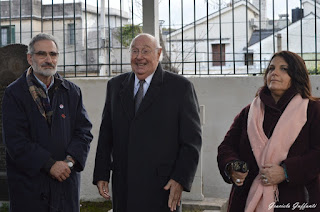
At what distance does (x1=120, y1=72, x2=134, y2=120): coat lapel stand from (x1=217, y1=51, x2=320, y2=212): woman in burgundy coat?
711 millimetres

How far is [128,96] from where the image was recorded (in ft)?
12.5

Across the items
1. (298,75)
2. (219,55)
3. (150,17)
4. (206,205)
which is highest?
(150,17)

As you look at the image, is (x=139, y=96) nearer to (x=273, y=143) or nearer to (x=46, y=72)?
(x=46, y=72)

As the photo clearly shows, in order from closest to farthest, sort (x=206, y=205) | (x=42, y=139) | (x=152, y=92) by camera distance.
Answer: (x=152, y=92) → (x=42, y=139) → (x=206, y=205)

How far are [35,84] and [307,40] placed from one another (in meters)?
17.2

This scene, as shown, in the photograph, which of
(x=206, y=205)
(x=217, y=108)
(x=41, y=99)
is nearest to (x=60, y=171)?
(x=41, y=99)

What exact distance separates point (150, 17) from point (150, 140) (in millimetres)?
3068

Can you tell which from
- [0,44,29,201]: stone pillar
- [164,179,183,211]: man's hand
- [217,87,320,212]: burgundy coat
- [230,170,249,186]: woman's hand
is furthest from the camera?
[0,44,29,201]: stone pillar

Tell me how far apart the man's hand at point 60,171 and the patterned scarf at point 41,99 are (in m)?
0.34

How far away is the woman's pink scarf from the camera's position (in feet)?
11.0

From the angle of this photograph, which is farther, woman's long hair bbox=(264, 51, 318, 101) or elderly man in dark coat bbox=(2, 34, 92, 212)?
elderly man in dark coat bbox=(2, 34, 92, 212)

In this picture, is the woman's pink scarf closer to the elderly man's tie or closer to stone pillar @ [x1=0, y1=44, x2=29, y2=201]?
the elderly man's tie

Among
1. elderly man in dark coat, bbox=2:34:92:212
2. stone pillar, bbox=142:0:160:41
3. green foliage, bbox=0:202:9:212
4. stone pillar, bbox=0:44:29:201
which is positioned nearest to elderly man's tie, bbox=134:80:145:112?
elderly man in dark coat, bbox=2:34:92:212

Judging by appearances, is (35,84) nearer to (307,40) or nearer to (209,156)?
(209,156)
